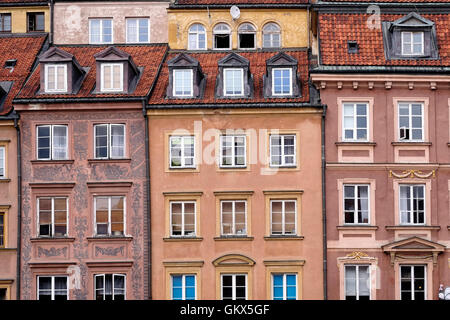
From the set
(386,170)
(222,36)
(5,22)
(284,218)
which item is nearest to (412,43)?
(386,170)

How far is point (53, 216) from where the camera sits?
124 feet

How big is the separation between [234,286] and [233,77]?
29.2 ft

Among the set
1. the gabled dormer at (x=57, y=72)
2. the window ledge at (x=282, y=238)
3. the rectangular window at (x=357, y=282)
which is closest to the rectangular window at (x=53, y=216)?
the gabled dormer at (x=57, y=72)

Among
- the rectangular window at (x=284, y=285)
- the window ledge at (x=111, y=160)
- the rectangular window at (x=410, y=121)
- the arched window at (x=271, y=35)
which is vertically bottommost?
the rectangular window at (x=284, y=285)

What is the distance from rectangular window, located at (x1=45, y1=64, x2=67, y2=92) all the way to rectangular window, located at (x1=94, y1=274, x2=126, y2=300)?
27.4ft

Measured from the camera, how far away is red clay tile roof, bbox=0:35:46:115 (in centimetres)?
4006

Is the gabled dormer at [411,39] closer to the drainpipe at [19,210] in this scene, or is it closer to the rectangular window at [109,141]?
the rectangular window at [109,141]

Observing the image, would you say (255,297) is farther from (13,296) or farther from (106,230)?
(13,296)

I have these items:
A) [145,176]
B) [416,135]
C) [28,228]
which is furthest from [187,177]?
[416,135]

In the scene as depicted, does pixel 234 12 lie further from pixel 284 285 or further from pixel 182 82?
pixel 284 285

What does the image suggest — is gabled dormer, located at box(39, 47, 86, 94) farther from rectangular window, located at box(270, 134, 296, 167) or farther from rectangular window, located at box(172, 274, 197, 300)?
rectangular window, located at box(172, 274, 197, 300)

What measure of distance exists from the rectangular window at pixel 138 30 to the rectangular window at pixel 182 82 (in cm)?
444

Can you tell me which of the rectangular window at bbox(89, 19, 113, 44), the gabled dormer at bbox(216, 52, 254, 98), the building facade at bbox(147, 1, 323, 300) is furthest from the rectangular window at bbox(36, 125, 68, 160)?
the gabled dormer at bbox(216, 52, 254, 98)

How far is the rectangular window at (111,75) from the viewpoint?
38875 mm
